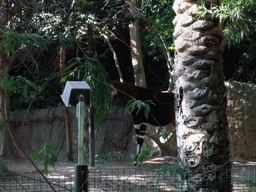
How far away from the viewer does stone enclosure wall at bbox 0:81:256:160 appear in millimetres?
5871

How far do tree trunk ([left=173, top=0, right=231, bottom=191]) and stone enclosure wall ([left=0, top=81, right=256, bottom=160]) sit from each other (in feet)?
6.98

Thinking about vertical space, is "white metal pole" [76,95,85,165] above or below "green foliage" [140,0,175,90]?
below

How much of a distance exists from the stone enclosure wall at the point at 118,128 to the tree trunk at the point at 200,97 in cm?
213

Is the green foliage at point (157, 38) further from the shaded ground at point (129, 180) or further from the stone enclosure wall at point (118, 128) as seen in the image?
the shaded ground at point (129, 180)

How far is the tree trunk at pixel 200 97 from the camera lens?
2.18 meters

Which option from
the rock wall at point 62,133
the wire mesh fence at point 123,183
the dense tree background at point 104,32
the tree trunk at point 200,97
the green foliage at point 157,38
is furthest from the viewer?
the rock wall at point 62,133

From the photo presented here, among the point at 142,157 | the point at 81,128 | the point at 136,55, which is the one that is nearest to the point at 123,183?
the point at 142,157

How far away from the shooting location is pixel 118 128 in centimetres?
744

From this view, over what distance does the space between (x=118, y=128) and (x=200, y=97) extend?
5.29 meters

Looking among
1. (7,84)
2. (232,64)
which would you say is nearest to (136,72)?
(232,64)

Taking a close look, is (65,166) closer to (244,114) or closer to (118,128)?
(118,128)

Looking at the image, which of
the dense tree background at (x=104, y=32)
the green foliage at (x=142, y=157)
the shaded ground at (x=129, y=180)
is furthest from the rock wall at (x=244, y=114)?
the green foliage at (x=142, y=157)

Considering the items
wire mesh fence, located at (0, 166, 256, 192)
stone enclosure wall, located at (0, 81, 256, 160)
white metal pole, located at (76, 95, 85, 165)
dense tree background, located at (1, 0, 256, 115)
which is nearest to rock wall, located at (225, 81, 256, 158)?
stone enclosure wall, located at (0, 81, 256, 160)

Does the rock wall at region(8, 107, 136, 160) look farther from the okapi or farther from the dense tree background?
the okapi
